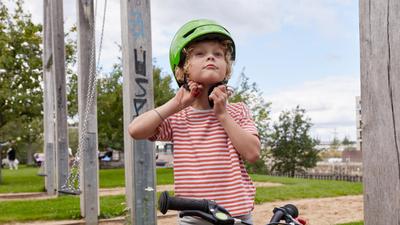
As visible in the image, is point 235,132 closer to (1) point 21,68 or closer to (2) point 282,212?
(2) point 282,212

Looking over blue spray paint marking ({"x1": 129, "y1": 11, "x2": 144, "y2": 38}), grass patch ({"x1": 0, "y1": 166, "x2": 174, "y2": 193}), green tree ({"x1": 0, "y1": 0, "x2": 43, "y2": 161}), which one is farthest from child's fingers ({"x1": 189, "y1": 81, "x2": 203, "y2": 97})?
green tree ({"x1": 0, "y1": 0, "x2": 43, "y2": 161})

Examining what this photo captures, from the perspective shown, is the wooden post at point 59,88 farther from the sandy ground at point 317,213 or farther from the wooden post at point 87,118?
the wooden post at point 87,118

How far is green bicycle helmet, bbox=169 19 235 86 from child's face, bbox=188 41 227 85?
3 centimetres

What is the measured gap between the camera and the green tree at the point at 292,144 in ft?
104

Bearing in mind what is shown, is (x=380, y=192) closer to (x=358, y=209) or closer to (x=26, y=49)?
(x=358, y=209)

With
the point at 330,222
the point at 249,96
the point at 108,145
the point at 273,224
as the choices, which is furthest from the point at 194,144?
the point at 108,145

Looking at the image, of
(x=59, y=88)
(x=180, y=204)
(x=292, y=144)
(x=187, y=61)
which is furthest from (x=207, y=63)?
(x=292, y=144)

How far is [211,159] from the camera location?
186 cm

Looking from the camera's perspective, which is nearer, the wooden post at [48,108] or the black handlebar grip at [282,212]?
the black handlebar grip at [282,212]

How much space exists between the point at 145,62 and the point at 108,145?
2912cm

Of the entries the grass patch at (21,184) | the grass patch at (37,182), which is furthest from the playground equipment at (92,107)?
the grass patch at (37,182)

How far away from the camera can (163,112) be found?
1864 mm

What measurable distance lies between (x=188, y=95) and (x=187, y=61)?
13cm

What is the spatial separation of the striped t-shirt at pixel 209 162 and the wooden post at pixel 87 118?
517 cm
